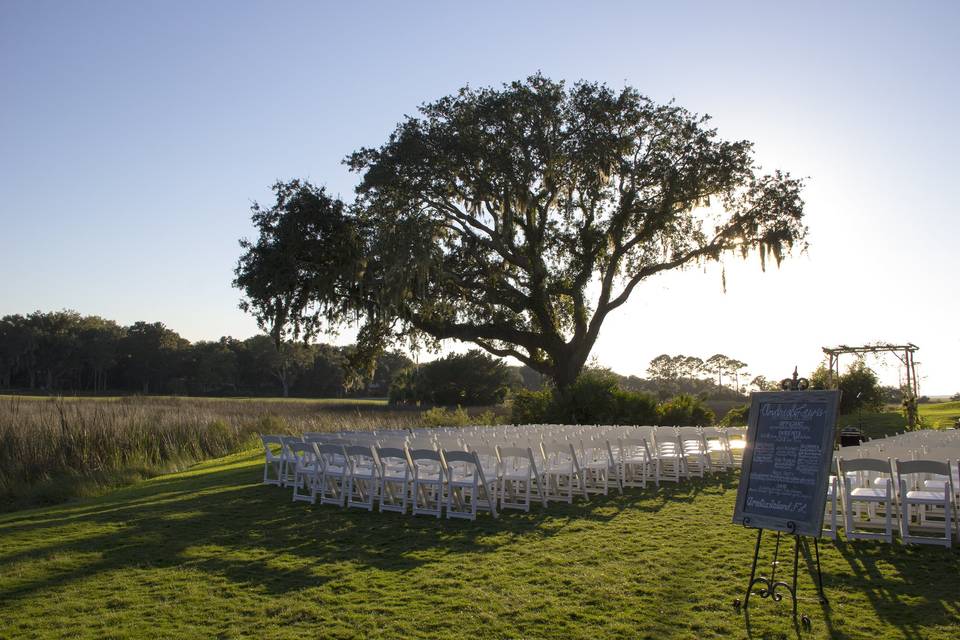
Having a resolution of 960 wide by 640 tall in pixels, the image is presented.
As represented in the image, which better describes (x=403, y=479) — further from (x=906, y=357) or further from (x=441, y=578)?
(x=906, y=357)

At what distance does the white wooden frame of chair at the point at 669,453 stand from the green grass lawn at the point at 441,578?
7.04 ft

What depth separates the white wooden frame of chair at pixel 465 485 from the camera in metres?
8.44

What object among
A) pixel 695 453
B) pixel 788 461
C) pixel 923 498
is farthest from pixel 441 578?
pixel 695 453

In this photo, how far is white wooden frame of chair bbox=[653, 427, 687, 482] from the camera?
11.6 m

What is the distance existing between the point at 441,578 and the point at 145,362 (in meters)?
63.2

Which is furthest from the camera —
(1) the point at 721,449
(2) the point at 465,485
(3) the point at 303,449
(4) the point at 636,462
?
(1) the point at 721,449

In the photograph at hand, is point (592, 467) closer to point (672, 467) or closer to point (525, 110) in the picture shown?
point (672, 467)

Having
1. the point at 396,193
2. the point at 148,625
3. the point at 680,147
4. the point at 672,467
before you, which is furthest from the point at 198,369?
the point at 148,625

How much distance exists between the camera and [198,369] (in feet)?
206

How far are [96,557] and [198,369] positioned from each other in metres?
59.4

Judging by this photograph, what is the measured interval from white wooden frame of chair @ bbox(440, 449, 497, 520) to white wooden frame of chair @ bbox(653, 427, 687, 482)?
3.18 metres

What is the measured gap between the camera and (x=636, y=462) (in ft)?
37.2

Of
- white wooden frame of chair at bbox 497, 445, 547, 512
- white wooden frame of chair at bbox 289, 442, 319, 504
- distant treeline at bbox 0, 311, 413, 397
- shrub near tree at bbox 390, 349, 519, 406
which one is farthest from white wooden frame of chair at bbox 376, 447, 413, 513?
distant treeline at bbox 0, 311, 413, 397

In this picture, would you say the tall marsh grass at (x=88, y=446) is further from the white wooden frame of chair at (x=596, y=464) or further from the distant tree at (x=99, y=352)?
the distant tree at (x=99, y=352)
